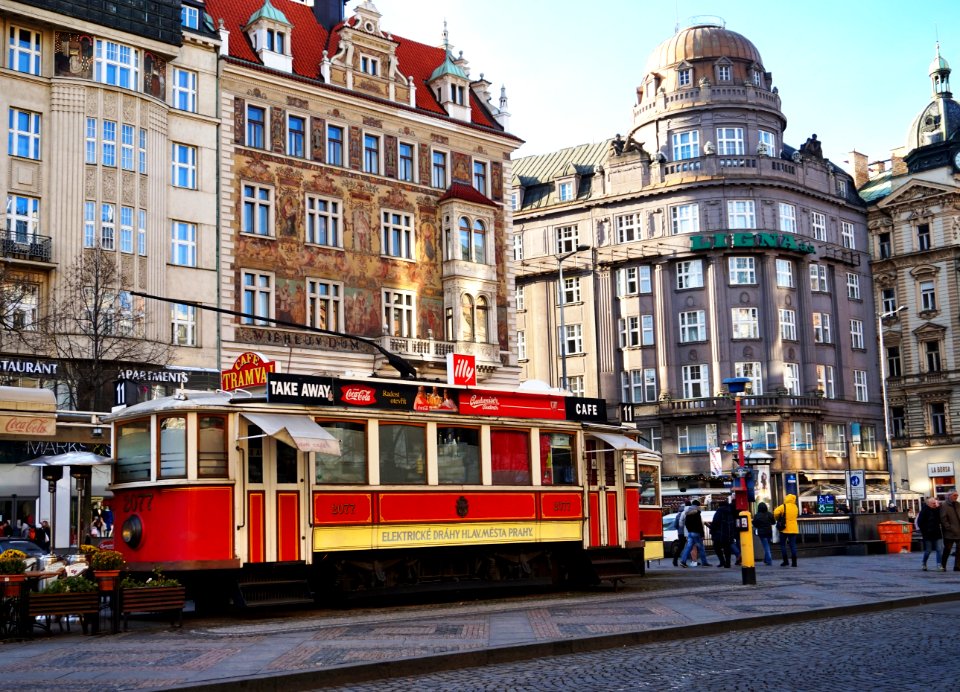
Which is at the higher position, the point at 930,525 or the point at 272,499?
the point at 272,499

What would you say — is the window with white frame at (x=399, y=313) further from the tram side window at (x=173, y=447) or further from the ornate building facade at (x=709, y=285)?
the tram side window at (x=173, y=447)

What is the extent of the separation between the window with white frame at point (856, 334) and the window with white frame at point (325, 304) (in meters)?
36.2

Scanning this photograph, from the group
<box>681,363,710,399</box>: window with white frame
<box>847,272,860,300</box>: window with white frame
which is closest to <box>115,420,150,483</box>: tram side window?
<box>681,363,710,399</box>: window with white frame

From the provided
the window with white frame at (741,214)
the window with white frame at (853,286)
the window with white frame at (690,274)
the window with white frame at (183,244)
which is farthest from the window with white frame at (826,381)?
the window with white frame at (183,244)

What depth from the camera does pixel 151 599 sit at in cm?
1622

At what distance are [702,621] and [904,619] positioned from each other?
9.92 ft

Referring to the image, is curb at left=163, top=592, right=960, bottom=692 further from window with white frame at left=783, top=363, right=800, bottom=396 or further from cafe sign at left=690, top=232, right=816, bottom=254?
window with white frame at left=783, top=363, right=800, bottom=396

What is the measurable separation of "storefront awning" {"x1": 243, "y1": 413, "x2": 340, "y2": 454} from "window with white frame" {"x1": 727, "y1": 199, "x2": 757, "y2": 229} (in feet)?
166

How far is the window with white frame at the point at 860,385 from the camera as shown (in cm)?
7077

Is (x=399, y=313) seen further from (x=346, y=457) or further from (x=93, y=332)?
→ (x=346, y=457)

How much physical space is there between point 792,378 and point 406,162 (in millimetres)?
27586

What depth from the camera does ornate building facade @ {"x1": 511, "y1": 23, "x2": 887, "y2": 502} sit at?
65625 mm

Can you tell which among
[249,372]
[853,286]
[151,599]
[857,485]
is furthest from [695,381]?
[151,599]

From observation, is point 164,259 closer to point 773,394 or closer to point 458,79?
point 458,79
